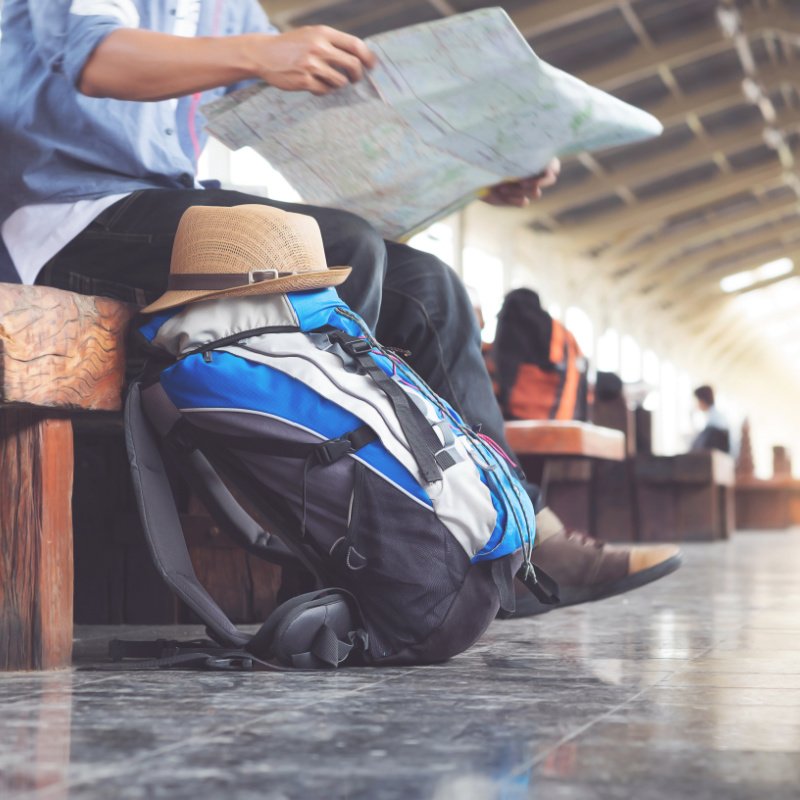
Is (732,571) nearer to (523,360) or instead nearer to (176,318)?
(523,360)

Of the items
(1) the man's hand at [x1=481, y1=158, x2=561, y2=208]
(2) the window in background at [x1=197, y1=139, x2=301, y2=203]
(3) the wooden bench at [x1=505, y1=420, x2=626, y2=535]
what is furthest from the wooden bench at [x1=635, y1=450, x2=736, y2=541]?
(1) the man's hand at [x1=481, y1=158, x2=561, y2=208]

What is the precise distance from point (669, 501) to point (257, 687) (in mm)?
6305

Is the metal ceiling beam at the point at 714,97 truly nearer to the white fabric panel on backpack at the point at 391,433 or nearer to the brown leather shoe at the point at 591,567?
the brown leather shoe at the point at 591,567

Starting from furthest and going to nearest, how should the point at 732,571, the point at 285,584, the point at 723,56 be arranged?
the point at 723,56
the point at 732,571
the point at 285,584

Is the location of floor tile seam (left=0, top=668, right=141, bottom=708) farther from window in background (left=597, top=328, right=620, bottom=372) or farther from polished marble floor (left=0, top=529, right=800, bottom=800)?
window in background (left=597, top=328, right=620, bottom=372)

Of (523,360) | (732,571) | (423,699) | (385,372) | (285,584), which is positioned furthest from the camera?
(523,360)

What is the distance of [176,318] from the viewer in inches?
65.2

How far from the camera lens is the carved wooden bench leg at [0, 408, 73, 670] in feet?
5.24

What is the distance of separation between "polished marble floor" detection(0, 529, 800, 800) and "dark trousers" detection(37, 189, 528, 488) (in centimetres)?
40

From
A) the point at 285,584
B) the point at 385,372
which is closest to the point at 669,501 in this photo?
the point at 285,584

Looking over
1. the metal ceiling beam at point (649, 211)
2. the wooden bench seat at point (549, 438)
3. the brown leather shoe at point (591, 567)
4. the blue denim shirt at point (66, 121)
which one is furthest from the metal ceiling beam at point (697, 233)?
the blue denim shirt at point (66, 121)

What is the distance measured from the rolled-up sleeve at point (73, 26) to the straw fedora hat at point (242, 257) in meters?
0.25

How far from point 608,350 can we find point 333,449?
15.8 metres

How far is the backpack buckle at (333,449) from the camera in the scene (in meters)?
1.57
